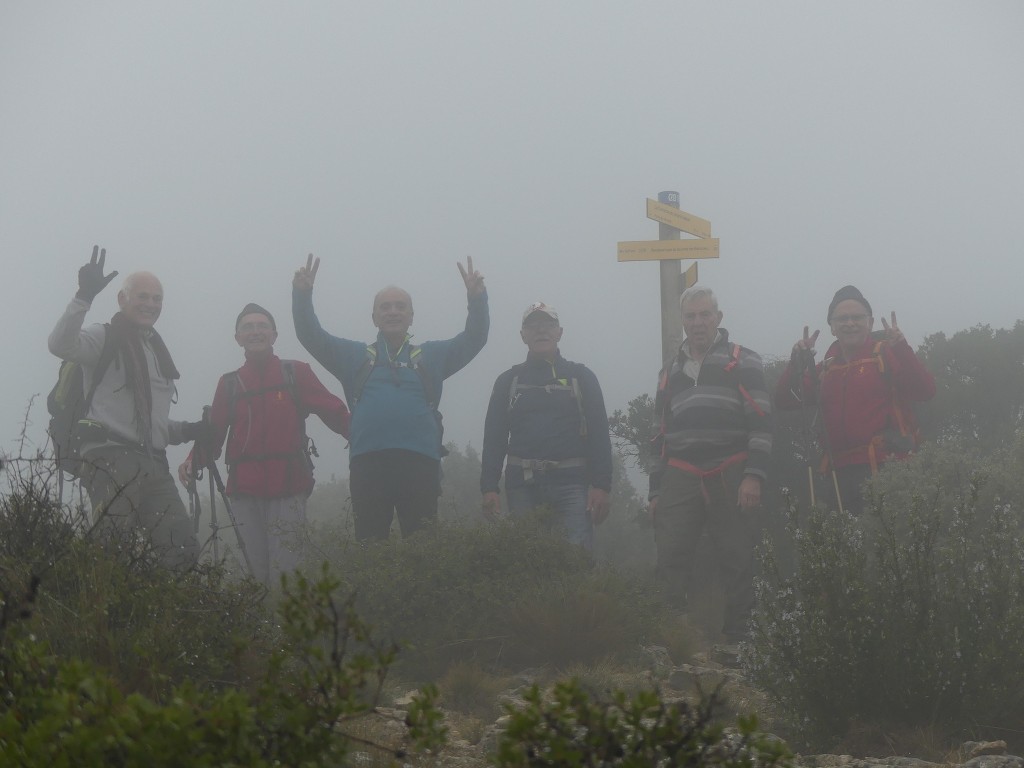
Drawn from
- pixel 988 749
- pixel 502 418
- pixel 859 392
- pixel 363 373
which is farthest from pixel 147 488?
pixel 988 749

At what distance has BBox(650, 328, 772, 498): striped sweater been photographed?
740cm

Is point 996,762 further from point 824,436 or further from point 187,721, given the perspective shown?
point 824,436

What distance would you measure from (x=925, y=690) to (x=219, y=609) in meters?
2.64

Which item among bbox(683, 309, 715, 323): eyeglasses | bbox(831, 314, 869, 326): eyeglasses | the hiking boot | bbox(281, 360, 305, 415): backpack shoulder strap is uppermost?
bbox(683, 309, 715, 323): eyeglasses

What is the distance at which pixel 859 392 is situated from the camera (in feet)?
25.0

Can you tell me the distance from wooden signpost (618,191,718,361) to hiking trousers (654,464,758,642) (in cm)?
250

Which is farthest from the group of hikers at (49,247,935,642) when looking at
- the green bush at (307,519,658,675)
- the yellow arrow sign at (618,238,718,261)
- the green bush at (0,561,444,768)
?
the green bush at (0,561,444,768)

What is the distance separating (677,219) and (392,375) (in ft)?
11.4

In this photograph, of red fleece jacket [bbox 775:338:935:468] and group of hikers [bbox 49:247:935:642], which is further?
red fleece jacket [bbox 775:338:935:468]

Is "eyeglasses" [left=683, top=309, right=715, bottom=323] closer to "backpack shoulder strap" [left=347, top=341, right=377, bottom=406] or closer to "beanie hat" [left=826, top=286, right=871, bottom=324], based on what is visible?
"beanie hat" [left=826, top=286, right=871, bottom=324]

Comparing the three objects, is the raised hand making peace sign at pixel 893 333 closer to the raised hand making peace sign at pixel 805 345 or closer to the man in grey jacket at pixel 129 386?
the raised hand making peace sign at pixel 805 345

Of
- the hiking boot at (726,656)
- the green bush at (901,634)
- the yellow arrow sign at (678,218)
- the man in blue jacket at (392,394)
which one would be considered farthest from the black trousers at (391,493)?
the yellow arrow sign at (678,218)

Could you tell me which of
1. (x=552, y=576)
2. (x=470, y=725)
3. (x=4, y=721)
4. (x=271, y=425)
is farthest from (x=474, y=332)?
(x=4, y=721)

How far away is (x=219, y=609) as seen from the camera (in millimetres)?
3979
